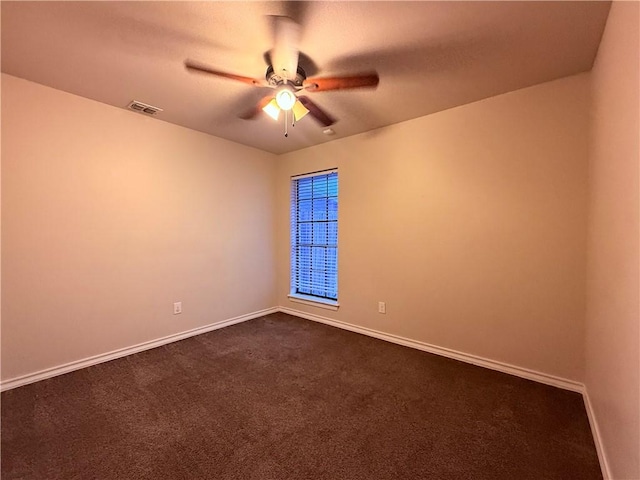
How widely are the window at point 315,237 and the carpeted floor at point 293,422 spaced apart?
1.38 meters

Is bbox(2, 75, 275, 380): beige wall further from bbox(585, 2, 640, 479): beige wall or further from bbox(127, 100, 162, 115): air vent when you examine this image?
bbox(585, 2, 640, 479): beige wall

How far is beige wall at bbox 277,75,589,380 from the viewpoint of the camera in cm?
220

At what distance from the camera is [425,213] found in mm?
2936

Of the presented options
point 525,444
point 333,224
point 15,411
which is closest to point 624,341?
point 525,444

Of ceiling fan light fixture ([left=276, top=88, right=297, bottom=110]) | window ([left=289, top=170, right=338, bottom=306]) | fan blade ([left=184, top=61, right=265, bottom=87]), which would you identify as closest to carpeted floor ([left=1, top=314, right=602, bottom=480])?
window ([left=289, top=170, right=338, bottom=306])

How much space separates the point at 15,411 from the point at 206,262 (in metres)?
1.93

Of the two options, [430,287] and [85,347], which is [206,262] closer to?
[85,347]

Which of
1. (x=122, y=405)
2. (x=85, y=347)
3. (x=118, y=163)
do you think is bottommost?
(x=122, y=405)

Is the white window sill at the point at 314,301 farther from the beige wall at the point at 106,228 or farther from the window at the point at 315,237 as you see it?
the beige wall at the point at 106,228

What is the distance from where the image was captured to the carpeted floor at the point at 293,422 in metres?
Result: 1.49

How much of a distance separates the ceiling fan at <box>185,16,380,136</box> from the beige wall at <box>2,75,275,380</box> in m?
1.39

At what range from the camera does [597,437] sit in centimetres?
163

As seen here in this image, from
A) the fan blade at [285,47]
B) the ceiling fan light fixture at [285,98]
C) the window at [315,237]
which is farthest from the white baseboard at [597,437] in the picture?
the fan blade at [285,47]

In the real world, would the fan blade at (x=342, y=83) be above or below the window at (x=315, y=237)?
above
